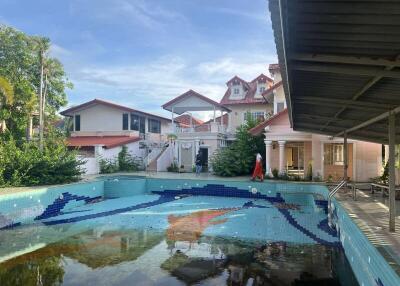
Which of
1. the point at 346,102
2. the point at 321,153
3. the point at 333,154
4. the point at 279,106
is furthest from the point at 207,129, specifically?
the point at 346,102

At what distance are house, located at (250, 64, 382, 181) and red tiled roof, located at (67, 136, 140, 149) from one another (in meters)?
→ 10.1

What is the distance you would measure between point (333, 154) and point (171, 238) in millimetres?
13169

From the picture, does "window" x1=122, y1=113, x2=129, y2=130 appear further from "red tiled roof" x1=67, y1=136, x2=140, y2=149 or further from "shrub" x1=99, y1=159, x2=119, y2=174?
"shrub" x1=99, y1=159, x2=119, y2=174

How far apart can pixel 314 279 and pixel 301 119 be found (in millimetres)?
5826

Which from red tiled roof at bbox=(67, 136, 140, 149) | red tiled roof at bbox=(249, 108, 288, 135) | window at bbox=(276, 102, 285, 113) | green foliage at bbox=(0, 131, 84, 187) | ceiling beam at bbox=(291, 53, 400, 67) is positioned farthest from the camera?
red tiled roof at bbox=(67, 136, 140, 149)

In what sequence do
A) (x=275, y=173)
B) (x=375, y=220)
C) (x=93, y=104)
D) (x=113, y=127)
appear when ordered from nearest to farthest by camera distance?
(x=375, y=220), (x=275, y=173), (x=113, y=127), (x=93, y=104)

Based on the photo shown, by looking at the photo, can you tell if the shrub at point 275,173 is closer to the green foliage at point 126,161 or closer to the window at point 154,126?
the green foliage at point 126,161

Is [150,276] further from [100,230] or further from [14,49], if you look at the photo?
[14,49]

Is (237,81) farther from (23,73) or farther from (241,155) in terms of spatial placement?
(23,73)

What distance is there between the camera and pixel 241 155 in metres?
22.9

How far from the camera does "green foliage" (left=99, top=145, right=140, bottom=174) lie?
25.0 metres

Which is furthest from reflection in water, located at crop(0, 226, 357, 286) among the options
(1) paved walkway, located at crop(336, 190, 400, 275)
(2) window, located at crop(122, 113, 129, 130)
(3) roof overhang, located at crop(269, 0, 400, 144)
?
(2) window, located at crop(122, 113, 129, 130)

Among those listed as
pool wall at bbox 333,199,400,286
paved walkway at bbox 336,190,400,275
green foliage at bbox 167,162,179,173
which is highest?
green foliage at bbox 167,162,179,173

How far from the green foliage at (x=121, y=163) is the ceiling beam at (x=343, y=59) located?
21602 mm
